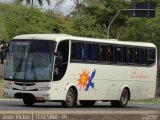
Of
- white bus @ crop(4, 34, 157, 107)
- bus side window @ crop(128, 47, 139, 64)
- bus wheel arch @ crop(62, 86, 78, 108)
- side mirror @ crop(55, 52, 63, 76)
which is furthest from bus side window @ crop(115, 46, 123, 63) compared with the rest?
side mirror @ crop(55, 52, 63, 76)

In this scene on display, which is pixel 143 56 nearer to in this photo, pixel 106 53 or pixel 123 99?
pixel 123 99

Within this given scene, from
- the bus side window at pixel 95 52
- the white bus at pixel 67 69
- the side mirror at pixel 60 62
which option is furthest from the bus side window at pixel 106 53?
→ the side mirror at pixel 60 62

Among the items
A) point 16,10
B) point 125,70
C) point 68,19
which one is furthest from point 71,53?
point 68,19

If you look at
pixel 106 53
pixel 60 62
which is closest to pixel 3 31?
pixel 106 53

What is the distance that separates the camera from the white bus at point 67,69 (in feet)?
97.5

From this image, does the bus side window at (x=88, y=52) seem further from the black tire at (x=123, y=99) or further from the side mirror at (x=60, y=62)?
the black tire at (x=123, y=99)

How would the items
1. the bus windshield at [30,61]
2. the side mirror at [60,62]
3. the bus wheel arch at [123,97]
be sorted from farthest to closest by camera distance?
the bus wheel arch at [123,97] < the bus windshield at [30,61] < the side mirror at [60,62]

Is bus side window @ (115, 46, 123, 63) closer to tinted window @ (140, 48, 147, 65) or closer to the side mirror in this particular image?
tinted window @ (140, 48, 147, 65)

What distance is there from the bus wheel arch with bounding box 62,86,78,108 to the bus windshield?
4.53 feet

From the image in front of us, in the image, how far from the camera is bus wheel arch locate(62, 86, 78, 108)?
30.4 meters

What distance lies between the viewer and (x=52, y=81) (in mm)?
29750

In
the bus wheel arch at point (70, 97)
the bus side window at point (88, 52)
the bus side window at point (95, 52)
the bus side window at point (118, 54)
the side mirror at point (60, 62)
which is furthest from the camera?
the bus side window at point (118, 54)

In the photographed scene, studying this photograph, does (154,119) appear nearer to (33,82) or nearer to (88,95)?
(33,82)

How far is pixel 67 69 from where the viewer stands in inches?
1189
